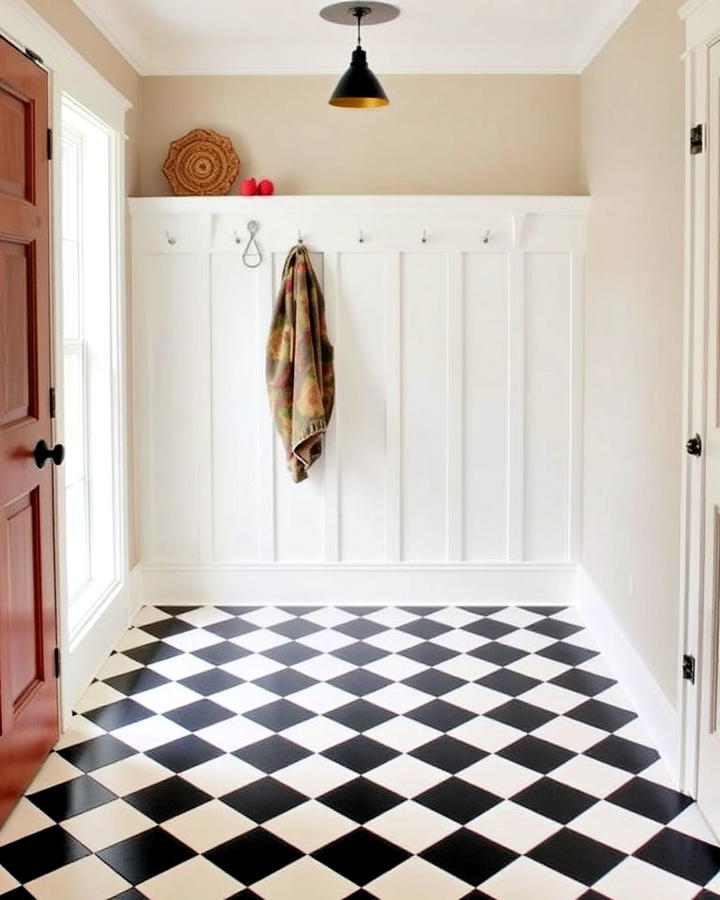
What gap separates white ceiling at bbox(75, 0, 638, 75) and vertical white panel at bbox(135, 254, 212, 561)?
928 millimetres

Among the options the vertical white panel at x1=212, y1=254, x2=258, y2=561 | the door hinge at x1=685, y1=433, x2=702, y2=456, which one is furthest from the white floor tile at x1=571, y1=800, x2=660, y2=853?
the vertical white panel at x1=212, y1=254, x2=258, y2=561

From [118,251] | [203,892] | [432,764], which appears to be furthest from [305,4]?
[203,892]

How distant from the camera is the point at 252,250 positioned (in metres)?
4.90

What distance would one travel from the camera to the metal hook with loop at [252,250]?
4871mm

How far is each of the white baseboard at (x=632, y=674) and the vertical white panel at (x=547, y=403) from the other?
25 cm

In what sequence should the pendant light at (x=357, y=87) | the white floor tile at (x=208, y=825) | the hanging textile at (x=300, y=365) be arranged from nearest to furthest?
1. the white floor tile at (x=208, y=825)
2. the pendant light at (x=357, y=87)
3. the hanging textile at (x=300, y=365)

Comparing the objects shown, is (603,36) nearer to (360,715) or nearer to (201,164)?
(201,164)

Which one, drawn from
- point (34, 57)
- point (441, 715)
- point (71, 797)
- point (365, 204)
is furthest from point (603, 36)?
point (71, 797)

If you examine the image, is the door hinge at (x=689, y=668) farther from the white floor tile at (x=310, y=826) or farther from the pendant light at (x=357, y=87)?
the pendant light at (x=357, y=87)

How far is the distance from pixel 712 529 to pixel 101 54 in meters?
2.93

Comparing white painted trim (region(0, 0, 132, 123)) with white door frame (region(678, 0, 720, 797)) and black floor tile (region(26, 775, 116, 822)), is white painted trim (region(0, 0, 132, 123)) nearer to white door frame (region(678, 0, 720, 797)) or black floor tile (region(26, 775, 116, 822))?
white door frame (region(678, 0, 720, 797))

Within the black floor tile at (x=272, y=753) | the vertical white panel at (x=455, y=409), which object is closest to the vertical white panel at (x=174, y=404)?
the vertical white panel at (x=455, y=409)

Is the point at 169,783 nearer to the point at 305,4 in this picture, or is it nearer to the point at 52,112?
the point at 52,112

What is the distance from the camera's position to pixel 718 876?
2637 millimetres
